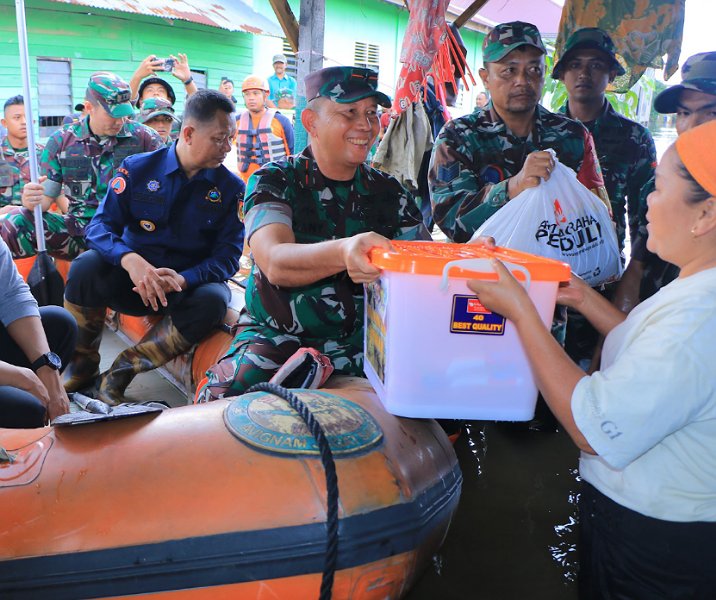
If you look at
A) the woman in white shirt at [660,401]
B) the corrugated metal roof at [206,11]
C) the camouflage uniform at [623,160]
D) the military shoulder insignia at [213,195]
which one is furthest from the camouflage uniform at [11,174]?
the woman in white shirt at [660,401]

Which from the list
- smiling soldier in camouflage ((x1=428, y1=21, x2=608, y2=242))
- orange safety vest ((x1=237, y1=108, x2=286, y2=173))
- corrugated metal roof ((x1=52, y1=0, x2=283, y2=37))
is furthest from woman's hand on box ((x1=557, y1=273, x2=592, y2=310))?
corrugated metal roof ((x1=52, y1=0, x2=283, y2=37))

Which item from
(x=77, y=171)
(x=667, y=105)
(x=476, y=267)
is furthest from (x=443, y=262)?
(x=77, y=171)

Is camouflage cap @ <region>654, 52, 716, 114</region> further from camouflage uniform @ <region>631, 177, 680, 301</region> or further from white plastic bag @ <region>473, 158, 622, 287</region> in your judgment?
white plastic bag @ <region>473, 158, 622, 287</region>

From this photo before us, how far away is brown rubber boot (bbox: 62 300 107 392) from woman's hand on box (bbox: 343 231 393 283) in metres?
2.11

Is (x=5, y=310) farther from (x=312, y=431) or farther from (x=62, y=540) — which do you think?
(x=312, y=431)

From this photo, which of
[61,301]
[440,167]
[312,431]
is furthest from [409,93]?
[312,431]

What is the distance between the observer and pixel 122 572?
1.28m

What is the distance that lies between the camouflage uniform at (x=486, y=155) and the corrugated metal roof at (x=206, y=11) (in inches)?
261

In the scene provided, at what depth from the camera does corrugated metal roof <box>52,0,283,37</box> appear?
26.2 feet

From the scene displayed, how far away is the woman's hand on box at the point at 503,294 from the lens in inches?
50.1

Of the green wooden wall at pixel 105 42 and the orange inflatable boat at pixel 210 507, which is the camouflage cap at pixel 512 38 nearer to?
the orange inflatable boat at pixel 210 507

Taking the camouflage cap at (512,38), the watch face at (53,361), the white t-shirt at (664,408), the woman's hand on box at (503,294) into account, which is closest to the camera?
the white t-shirt at (664,408)

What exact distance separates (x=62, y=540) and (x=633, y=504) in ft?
3.82

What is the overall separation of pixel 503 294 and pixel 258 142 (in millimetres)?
6033
